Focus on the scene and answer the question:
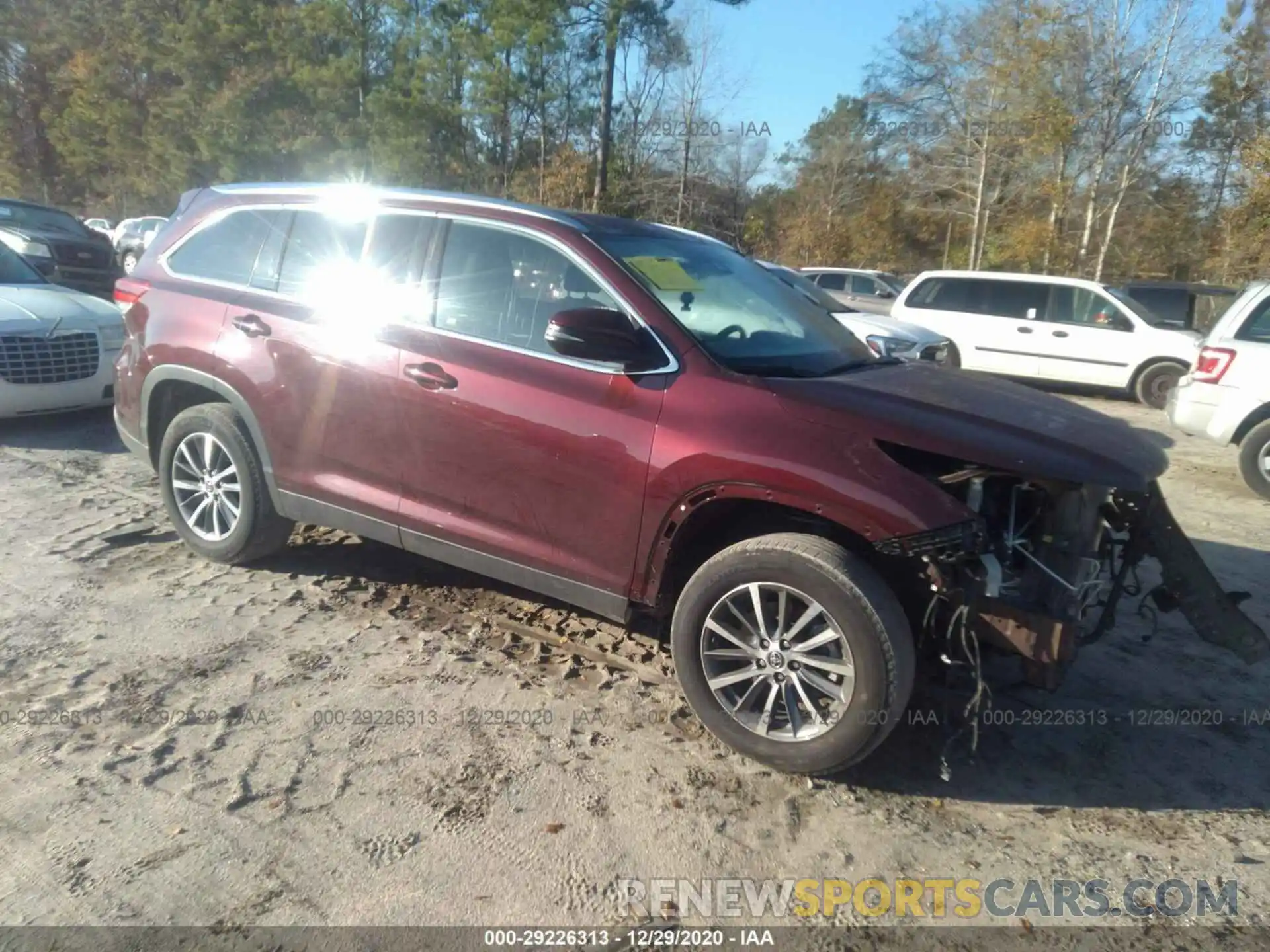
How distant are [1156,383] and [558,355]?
37.1 ft

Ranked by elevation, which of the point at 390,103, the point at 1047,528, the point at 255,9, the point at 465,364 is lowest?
the point at 1047,528

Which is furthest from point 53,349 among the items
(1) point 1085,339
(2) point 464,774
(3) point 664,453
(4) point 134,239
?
(4) point 134,239

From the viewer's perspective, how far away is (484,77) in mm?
25266

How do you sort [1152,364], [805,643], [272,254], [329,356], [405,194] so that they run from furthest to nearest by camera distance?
1. [1152,364]
2. [272,254]
3. [405,194]
4. [329,356]
5. [805,643]

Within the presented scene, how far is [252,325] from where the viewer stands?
4.42 m

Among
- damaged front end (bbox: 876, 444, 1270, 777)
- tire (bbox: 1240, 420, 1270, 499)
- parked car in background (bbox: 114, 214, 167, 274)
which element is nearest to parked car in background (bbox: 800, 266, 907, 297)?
tire (bbox: 1240, 420, 1270, 499)

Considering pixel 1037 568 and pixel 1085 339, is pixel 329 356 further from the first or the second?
pixel 1085 339

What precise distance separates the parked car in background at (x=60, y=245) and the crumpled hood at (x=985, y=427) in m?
15.0

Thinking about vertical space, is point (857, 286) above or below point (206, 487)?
above

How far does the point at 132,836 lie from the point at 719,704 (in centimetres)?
194

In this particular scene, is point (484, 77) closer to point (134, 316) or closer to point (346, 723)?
point (134, 316)

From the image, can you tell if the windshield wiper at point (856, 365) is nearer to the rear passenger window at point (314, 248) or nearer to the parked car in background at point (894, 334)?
the rear passenger window at point (314, 248)

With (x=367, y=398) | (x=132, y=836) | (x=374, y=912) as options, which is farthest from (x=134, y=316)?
(x=374, y=912)

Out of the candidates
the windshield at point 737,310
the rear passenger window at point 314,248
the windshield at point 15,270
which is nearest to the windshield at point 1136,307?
the windshield at point 737,310
